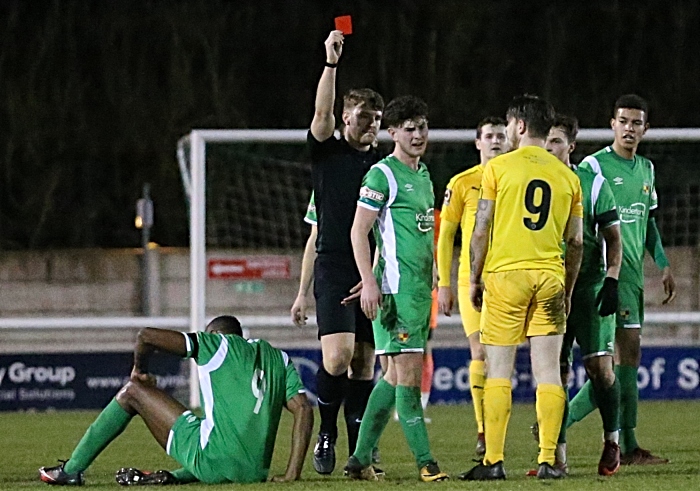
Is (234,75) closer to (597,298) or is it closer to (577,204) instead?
(597,298)

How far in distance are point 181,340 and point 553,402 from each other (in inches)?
73.8

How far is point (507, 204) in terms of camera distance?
753 cm

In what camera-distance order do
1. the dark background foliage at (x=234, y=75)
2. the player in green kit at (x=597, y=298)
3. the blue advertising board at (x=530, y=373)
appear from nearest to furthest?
the player in green kit at (x=597, y=298) < the blue advertising board at (x=530, y=373) < the dark background foliage at (x=234, y=75)

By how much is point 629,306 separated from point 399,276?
1.73 metres

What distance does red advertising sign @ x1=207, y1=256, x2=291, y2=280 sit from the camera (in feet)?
57.1

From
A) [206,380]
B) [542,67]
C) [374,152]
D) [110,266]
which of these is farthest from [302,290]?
[542,67]

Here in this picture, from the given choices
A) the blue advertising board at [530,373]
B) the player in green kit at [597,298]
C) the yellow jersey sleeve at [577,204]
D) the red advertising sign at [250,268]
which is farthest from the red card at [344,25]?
the red advertising sign at [250,268]

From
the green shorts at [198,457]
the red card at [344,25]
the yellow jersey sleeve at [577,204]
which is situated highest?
the red card at [344,25]

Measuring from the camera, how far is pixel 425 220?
26.3ft

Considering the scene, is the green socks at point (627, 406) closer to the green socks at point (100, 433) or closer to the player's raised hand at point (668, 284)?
the player's raised hand at point (668, 284)

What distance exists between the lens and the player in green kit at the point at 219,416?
7.38 m

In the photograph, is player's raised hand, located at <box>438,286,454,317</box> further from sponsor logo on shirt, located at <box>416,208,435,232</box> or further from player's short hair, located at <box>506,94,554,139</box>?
player's short hair, located at <box>506,94,554,139</box>

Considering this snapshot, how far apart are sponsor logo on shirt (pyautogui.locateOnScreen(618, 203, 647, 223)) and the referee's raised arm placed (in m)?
1.87

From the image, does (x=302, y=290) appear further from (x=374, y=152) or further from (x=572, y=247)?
(x=572, y=247)
